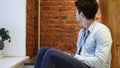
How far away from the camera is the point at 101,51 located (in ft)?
5.30

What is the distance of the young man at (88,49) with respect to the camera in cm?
152

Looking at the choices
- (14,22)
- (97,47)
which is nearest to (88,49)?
(97,47)

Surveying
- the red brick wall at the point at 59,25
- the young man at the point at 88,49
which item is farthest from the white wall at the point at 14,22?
the red brick wall at the point at 59,25

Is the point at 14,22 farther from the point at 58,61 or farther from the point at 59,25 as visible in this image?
the point at 58,61

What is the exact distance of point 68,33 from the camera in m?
3.74

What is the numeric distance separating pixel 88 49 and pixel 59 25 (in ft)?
6.66

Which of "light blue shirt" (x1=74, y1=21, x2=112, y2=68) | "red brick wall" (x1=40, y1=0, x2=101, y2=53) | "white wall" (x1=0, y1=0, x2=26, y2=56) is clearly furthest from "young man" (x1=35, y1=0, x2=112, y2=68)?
"red brick wall" (x1=40, y1=0, x2=101, y2=53)

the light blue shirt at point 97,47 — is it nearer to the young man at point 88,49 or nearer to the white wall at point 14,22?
the young man at point 88,49

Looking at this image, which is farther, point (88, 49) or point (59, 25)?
point (59, 25)

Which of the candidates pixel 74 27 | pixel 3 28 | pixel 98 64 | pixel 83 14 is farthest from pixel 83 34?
pixel 74 27

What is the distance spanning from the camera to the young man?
152 cm

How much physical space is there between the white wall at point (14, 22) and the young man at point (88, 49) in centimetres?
93

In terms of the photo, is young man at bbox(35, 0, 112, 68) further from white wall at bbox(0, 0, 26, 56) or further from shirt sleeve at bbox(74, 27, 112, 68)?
white wall at bbox(0, 0, 26, 56)

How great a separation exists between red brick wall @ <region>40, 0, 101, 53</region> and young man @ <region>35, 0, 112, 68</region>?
1786mm
